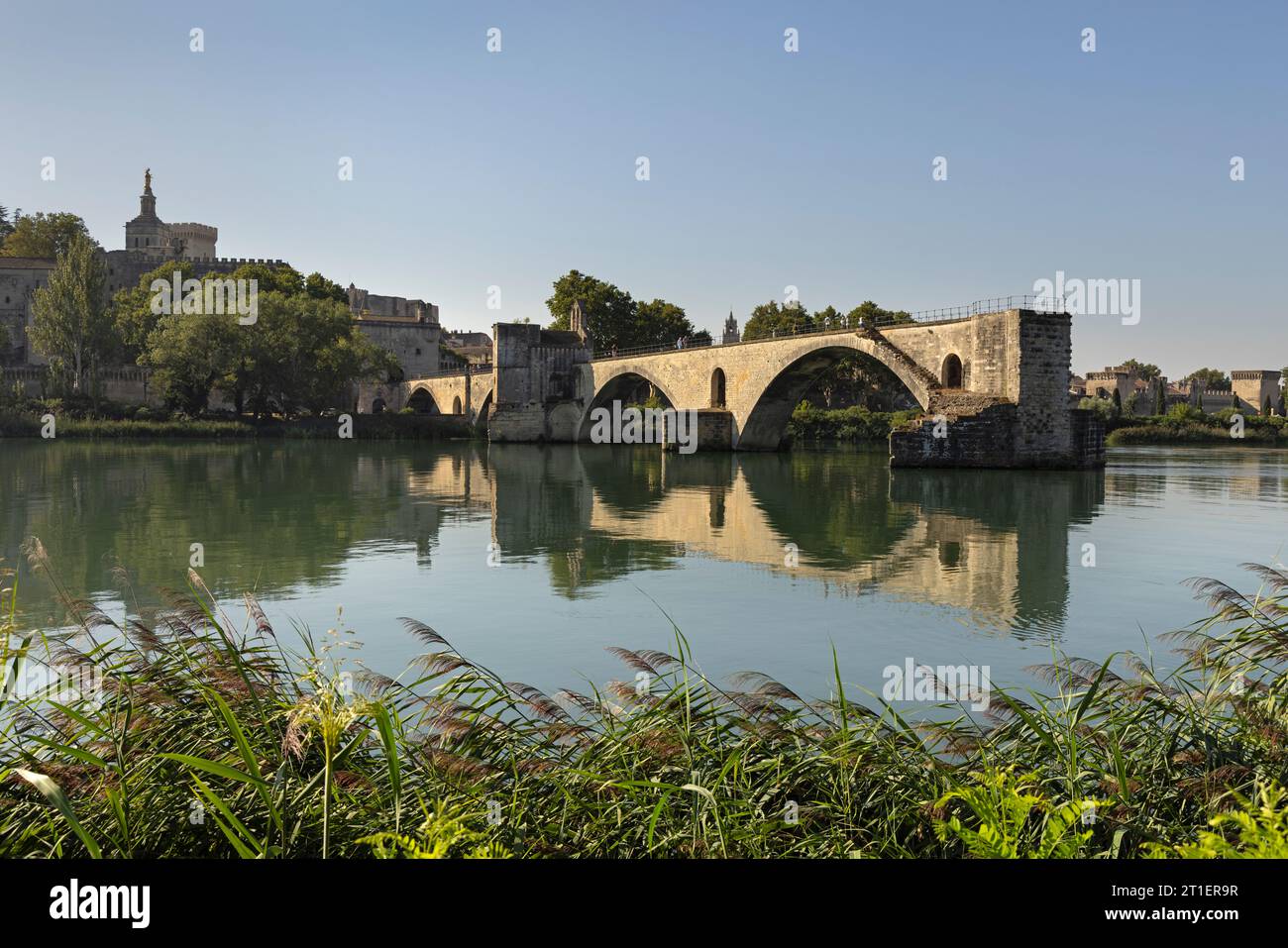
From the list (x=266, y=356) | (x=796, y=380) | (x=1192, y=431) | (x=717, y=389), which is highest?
(x=266, y=356)

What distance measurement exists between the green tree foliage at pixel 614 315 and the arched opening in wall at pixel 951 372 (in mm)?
39867

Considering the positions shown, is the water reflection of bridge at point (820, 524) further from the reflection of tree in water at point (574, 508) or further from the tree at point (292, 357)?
the tree at point (292, 357)

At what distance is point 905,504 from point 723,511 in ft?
12.8

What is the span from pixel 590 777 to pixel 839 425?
54656 mm

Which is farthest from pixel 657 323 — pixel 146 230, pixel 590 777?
pixel 590 777

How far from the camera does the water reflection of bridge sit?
1216 centimetres

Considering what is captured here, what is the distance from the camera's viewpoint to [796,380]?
41.8 meters

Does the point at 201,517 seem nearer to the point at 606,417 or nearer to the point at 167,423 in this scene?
the point at 167,423

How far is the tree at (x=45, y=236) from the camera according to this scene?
9119 centimetres

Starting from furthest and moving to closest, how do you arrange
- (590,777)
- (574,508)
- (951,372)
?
(951,372)
(574,508)
(590,777)

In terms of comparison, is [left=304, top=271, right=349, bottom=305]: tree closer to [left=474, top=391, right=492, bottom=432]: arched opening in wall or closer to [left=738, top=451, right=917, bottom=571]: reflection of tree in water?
[left=474, top=391, right=492, bottom=432]: arched opening in wall
